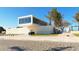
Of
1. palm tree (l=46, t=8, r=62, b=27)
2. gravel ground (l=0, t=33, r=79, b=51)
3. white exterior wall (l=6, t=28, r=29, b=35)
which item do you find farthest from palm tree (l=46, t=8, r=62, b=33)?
white exterior wall (l=6, t=28, r=29, b=35)

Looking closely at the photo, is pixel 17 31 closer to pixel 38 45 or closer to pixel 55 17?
pixel 38 45

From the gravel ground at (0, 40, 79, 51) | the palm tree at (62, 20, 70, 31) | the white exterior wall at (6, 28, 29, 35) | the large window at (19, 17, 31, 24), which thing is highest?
the large window at (19, 17, 31, 24)

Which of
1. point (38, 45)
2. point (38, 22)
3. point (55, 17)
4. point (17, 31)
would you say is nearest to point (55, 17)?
point (55, 17)

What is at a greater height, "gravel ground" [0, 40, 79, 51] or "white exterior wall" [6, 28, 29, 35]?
"white exterior wall" [6, 28, 29, 35]

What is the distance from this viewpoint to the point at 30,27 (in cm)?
626

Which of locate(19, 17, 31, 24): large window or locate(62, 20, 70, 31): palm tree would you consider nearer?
locate(19, 17, 31, 24): large window

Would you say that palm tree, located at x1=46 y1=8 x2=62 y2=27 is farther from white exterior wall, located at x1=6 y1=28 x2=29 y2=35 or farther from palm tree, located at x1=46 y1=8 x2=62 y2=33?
white exterior wall, located at x1=6 y1=28 x2=29 y2=35

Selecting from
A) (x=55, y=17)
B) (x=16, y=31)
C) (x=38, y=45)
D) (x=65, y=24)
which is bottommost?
(x=38, y=45)

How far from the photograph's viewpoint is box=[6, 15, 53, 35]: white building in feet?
20.5

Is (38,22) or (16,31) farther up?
(38,22)

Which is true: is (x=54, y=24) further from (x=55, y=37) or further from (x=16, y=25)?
(x=16, y=25)

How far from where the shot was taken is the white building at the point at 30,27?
6234 mm
